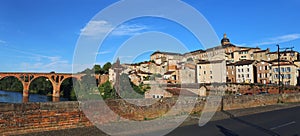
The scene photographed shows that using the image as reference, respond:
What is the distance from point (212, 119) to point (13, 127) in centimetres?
825

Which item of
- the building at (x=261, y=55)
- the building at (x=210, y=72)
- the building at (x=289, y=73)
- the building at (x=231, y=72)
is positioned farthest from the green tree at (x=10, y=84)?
the building at (x=289, y=73)

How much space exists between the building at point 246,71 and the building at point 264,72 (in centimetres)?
137

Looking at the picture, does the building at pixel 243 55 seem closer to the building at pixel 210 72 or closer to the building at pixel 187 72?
the building at pixel 210 72

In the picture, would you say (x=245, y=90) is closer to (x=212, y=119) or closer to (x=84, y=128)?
(x=212, y=119)

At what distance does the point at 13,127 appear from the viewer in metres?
6.89

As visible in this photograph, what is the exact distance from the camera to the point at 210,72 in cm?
6881

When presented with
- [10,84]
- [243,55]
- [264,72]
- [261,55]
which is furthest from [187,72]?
[10,84]

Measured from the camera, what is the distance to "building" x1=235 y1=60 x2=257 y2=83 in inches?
2678

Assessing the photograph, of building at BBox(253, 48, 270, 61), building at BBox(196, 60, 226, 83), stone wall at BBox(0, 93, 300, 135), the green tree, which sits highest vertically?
building at BBox(253, 48, 270, 61)

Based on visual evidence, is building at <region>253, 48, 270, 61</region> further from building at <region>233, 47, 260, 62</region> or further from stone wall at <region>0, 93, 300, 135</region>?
stone wall at <region>0, 93, 300, 135</region>

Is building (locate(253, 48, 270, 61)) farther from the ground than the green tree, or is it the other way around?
building (locate(253, 48, 270, 61))

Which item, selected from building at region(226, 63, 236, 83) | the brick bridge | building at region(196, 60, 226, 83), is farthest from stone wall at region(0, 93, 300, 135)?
building at region(226, 63, 236, 83)

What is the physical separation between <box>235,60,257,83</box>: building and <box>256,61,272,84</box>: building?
4.50 feet

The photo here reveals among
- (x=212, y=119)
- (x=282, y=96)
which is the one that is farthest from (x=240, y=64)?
(x=212, y=119)
